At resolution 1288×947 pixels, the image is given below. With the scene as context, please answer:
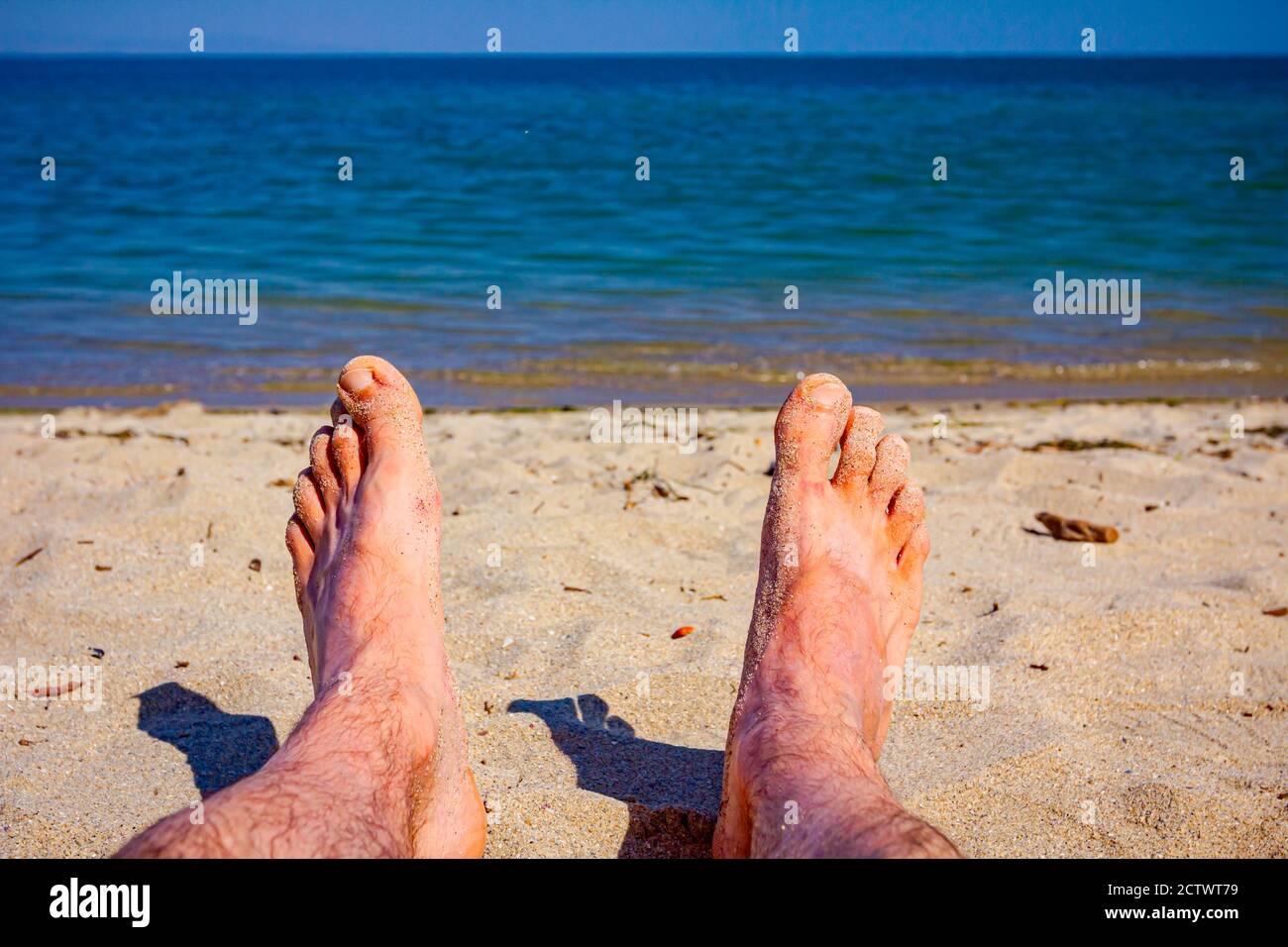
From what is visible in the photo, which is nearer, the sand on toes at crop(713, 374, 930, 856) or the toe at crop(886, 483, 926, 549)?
the sand on toes at crop(713, 374, 930, 856)

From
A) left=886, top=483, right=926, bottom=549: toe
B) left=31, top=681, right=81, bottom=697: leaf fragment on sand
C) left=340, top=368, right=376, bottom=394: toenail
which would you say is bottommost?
left=31, top=681, right=81, bottom=697: leaf fragment on sand

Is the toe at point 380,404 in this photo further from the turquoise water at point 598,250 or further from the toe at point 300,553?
the turquoise water at point 598,250

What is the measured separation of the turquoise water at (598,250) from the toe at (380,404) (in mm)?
3246

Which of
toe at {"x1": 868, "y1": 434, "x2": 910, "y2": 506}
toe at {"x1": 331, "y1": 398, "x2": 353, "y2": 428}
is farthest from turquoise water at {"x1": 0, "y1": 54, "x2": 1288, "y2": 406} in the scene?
toe at {"x1": 868, "y1": 434, "x2": 910, "y2": 506}

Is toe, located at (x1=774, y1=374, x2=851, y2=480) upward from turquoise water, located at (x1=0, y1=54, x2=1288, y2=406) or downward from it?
downward

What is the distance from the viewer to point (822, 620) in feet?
6.93

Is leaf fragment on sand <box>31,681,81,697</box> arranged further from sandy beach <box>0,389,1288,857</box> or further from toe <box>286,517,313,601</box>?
toe <box>286,517,313,601</box>

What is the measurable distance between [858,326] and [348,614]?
18.2 ft

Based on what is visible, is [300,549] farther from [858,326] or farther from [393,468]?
[858,326]

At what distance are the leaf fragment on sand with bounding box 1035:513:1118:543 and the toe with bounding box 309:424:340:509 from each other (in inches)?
83.6

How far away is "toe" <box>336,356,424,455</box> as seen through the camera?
232cm

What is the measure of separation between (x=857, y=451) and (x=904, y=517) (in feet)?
0.58

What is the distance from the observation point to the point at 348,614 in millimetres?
2039
